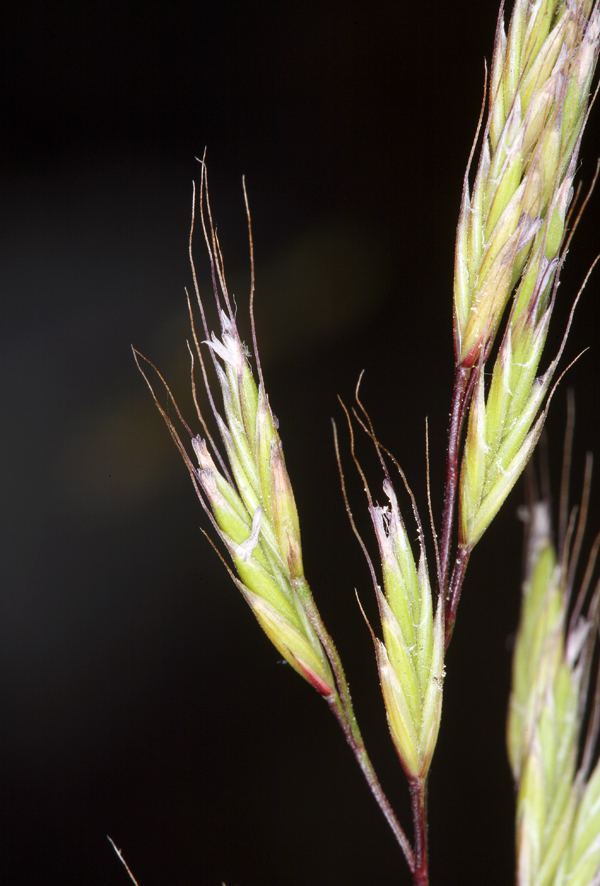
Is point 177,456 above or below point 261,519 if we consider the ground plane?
above

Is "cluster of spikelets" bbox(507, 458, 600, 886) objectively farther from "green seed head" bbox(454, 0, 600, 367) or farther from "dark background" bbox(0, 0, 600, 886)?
"dark background" bbox(0, 0, 600, 886)

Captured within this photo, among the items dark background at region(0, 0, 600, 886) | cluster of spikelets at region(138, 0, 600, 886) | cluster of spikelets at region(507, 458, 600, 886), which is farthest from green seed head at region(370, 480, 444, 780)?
dark background at region(0, 0, 600, 886)

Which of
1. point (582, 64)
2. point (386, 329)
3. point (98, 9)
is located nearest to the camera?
point (582, 64)

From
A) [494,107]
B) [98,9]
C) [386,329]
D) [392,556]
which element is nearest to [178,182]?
[98,9]

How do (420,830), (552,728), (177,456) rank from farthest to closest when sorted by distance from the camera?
1. (177,456)
2. (552,728)
3. (420,830)

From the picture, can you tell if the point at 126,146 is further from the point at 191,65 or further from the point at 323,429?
the point at 323,429

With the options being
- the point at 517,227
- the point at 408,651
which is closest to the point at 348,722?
the point at 408,651

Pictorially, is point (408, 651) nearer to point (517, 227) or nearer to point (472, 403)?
point (472, 403)
